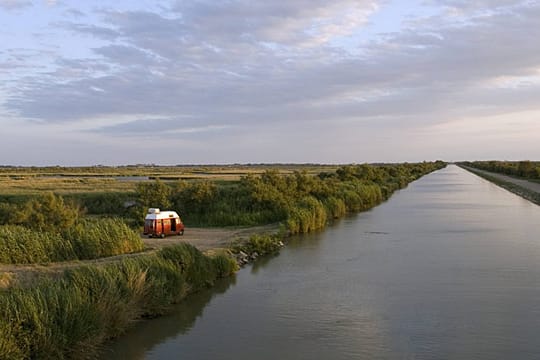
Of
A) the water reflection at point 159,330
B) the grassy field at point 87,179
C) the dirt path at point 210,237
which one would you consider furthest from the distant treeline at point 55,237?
the grassy field at point 87,179

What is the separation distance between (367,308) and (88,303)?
5644 mm

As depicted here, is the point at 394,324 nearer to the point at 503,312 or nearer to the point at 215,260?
the point at 503,312

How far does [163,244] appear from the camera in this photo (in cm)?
1770

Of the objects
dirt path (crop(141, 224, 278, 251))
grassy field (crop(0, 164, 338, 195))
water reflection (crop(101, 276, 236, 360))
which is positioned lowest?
water reflection (crop(101, 276, 236, 360))

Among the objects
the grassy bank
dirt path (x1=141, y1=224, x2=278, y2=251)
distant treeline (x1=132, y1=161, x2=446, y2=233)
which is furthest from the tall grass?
distant treeline (x1=132, y1=161, x2=446, y2=233)

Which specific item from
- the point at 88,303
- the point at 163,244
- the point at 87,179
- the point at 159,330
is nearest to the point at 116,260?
the point at 159,330

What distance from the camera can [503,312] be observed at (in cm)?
1124

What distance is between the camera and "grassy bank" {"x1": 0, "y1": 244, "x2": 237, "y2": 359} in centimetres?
768

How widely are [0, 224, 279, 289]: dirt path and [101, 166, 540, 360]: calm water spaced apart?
7.60ft

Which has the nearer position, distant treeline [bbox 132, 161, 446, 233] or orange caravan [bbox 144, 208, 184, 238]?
orange caravan [bbox 144, 208, 184, 238]

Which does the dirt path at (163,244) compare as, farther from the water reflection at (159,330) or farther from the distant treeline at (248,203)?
the water reflection at (159,330)

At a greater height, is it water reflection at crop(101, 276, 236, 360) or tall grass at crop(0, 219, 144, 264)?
tall grass at crop(0, 219, 144, 264)

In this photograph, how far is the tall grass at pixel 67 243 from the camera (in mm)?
14132

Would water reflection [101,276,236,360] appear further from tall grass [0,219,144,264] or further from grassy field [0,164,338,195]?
grassy field [0,164,338,195]
